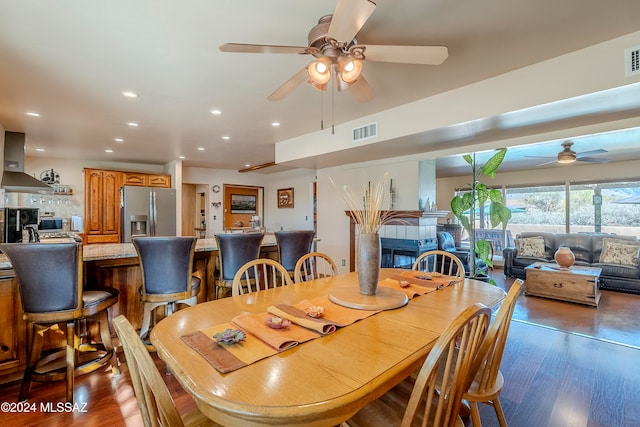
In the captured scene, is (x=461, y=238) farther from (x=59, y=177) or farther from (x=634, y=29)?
(x=59, y=177)

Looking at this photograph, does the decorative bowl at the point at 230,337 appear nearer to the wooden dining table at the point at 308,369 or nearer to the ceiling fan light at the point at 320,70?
the wooden dining table at the point at 308,369

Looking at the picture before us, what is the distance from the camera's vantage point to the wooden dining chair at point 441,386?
0.82m

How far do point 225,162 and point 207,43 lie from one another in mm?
4900

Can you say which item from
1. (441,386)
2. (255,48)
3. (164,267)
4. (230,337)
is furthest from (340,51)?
(164,267)

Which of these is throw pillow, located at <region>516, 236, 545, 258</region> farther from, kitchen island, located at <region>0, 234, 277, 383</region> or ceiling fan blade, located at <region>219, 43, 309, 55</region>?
ceiling fan blade, located at <region>219, 43, 309, 55</region>

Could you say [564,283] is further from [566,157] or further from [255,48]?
[255,48]

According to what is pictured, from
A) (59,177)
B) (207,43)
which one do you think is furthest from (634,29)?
(59,177)

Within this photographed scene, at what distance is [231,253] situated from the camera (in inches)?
102

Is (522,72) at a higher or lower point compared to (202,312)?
higher

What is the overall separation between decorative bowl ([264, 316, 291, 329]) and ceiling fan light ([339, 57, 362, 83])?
1479mm

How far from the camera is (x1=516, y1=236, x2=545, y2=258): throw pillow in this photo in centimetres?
555

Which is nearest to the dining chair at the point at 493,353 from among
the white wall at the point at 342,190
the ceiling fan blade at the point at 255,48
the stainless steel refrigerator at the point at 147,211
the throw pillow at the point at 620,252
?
the ceiling fan blade at the point at 255,48

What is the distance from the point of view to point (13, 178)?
13.0ft

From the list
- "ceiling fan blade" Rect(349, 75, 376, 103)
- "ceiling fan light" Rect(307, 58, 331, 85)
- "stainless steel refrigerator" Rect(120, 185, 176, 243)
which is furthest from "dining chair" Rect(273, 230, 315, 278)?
"stainless steel refrigerator" Rect(120, 185, 176, 243)
